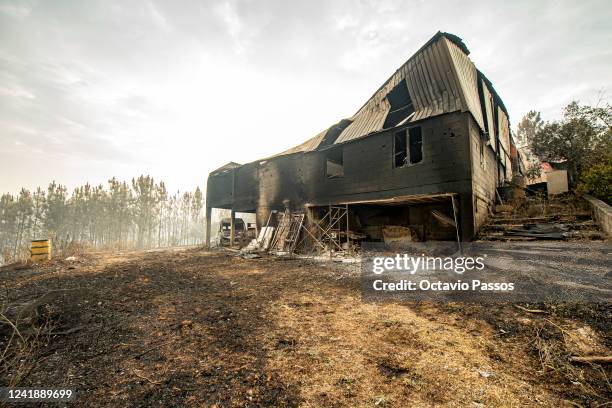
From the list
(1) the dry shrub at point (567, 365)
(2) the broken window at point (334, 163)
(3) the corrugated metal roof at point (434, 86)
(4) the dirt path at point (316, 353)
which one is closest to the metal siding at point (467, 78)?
(3) the corrugated metal roof at point (434, 86)

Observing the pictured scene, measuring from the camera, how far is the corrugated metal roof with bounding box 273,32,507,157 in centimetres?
1094

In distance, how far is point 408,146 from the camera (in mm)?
11508

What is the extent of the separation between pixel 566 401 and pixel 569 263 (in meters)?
5.00

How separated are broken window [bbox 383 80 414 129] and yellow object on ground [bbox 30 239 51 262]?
1821 cm

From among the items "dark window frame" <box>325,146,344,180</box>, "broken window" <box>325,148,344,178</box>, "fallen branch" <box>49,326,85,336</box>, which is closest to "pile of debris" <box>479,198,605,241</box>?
"dark window frame" <box>325,146,344,180</box>

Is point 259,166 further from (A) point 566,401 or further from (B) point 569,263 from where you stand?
(A) point 566,401

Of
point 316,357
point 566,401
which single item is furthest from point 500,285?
point 316,357

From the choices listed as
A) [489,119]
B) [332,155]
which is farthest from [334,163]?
[489,119]

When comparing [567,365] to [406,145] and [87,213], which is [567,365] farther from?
[87,213]

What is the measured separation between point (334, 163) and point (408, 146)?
539cm

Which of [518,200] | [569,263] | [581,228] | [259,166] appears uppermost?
[259,166]

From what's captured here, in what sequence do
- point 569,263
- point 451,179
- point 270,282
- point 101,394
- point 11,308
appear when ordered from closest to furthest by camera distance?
1. point 101,394
2. point 11,308
3. point 569,263
4. point 270,282
5. point 451,179

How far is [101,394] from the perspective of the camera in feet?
8.73

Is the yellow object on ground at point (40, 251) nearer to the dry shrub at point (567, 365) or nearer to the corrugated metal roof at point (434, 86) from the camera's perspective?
the corrugated metal roof at point (434, 86)
